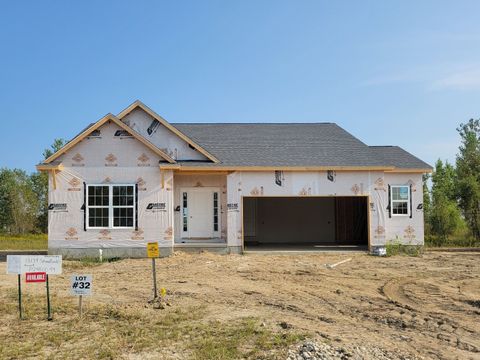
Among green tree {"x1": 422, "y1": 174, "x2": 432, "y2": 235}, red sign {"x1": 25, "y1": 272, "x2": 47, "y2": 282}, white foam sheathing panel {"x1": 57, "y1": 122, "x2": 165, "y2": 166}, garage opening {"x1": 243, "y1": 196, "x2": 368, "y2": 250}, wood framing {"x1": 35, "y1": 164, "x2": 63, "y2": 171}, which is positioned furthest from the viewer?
green tree {"x1": 422, "y1": 174, "x2": 432, "y2": 235}

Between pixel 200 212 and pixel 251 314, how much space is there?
1129 centimetres

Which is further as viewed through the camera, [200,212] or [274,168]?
[200,212]

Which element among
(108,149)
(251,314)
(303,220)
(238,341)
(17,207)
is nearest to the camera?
(238,341)

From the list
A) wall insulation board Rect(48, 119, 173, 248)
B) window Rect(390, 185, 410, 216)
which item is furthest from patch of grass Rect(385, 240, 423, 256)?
wall insulation board Rect(48, 119, 173, 248)

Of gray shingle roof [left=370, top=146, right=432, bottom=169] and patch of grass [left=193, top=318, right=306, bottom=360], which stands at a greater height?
gray shingle roof [left=370, top=146, right=432, bottom=169]

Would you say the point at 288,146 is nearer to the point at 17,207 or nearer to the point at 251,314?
the point at 251,314

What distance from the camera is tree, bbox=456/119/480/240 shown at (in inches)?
941

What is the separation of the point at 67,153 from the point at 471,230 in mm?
19617

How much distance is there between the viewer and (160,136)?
19.4m

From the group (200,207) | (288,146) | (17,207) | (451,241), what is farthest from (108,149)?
(17,207)

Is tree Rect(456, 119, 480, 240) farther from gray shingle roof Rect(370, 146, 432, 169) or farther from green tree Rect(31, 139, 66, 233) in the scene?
green tree Rect(31, 139, 66, 233)

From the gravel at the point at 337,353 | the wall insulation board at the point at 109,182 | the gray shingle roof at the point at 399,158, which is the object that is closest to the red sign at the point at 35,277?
the gravel at the point at 337,353

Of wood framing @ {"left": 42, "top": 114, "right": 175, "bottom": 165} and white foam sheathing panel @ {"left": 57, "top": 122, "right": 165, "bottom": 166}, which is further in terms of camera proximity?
white foam sheathing panel @ {"left": 57, "top": 122, "right": 165, "bottom": 166}

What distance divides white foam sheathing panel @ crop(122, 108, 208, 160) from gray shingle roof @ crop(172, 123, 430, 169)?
119cm
